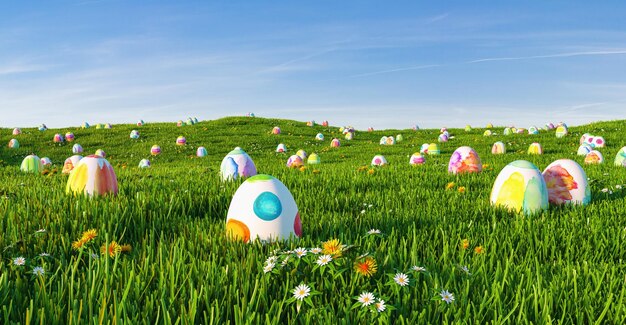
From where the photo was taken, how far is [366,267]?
2.22 metres

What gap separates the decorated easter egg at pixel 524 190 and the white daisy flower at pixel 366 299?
2696 millimetres

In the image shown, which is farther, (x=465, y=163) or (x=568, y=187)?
(x=465, y=163)

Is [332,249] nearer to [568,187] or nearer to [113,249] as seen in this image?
[113,249]

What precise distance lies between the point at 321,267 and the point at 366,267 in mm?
229

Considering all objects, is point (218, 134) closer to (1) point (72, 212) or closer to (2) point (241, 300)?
(1) point (72, 212)

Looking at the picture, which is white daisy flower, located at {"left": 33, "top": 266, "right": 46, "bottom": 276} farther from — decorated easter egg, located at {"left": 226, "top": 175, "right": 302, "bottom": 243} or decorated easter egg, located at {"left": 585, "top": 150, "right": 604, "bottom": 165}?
decorated easter egg, located at {"left": 585, "top": 150, "right": 604, "bottom": 165}

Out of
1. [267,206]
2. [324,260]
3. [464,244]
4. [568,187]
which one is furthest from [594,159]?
[324,260]

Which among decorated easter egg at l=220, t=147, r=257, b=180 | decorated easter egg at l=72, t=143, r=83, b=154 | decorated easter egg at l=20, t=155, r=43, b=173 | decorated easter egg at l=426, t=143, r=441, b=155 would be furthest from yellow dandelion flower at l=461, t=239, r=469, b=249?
decorated easter egg at l=72, t=143, r=83, b=154

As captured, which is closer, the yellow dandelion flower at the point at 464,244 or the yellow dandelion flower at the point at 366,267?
the yellow dandelion flower at the point at 366,267

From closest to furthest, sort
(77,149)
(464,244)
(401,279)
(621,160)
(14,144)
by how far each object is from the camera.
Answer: (401,279)
(464,244)
(621,160)
(77,149)
(14,144)

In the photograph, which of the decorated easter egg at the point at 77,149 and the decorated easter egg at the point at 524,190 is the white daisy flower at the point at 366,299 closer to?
the decorated easter egg at the point at 524,190

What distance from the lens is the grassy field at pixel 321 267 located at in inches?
76.5

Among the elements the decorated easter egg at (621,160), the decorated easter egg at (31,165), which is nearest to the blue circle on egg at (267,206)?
the decorated easter egg at (621,160)

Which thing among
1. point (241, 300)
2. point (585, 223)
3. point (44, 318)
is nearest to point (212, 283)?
point (241, 300)
